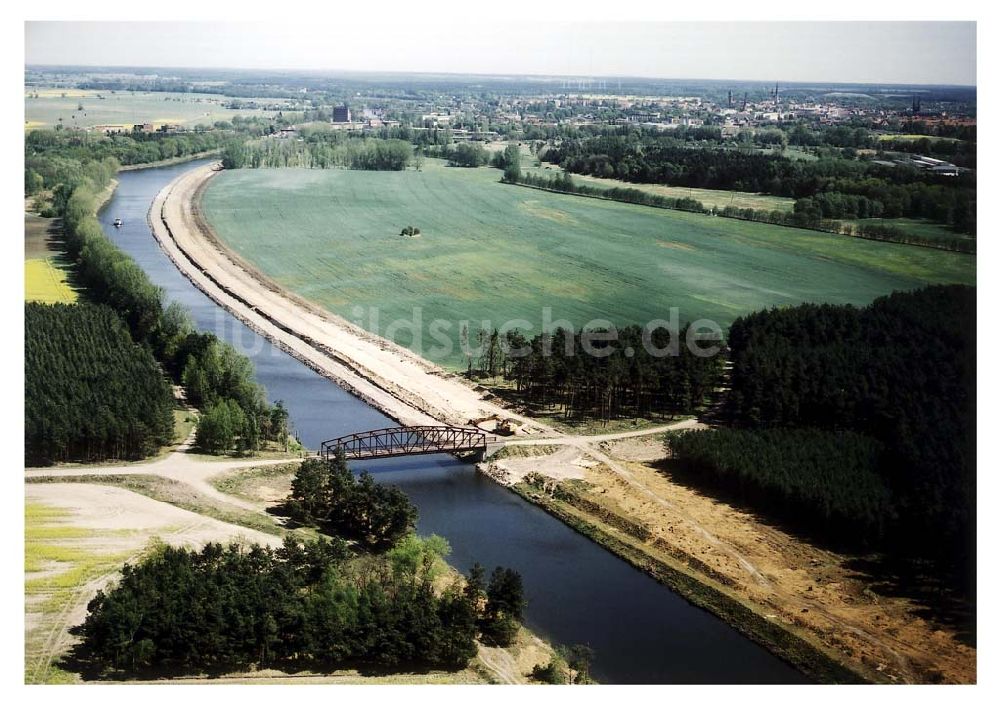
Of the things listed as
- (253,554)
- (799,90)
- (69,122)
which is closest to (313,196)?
(69,122)

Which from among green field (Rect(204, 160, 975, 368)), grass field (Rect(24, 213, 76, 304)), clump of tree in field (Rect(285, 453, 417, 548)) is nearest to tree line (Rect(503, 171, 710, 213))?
green field (Rect(204, 160, 975, 368))

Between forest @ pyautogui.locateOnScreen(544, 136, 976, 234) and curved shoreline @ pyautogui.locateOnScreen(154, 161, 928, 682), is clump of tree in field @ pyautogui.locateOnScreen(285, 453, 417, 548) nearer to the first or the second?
curved shoreline @ pyautogui.locateOnScreen(154, 161, 928, 682)

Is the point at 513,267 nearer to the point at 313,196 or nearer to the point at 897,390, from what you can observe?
the point at 313,196

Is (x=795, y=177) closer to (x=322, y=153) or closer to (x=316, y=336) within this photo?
(x=316, y=336)

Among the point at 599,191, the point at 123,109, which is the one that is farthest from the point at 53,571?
the point at 599,191

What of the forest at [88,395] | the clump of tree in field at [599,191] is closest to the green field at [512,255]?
the clump of tree in field at [599,191]
